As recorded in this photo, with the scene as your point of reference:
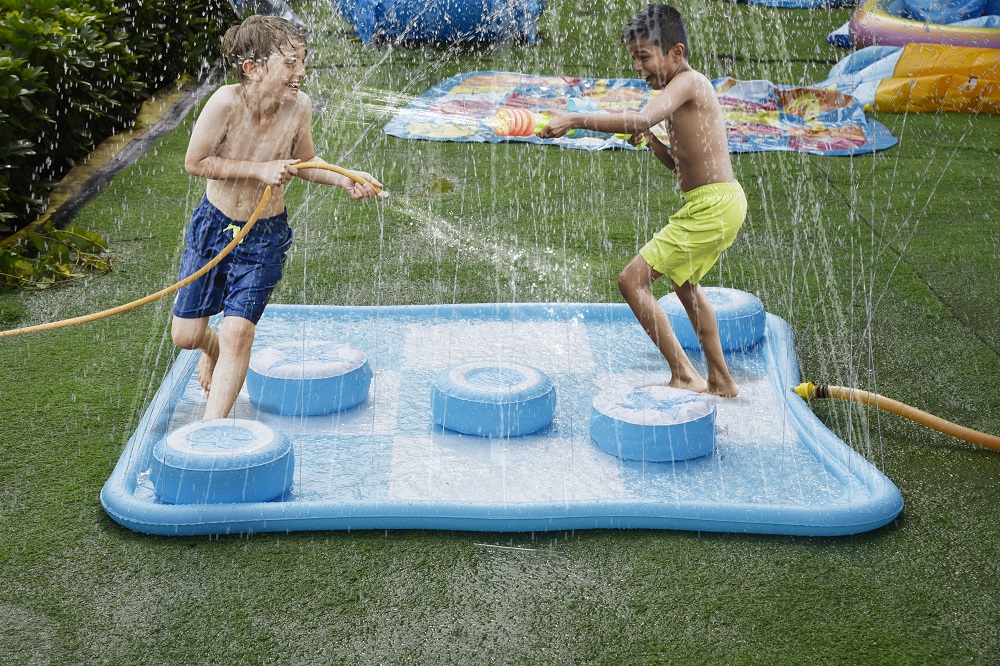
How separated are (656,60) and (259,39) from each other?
53.6 inches

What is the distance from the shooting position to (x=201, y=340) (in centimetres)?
400

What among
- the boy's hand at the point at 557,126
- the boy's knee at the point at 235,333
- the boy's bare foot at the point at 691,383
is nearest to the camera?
the boy's hand at the point at 557,126

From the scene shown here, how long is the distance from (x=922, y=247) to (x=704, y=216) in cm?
254

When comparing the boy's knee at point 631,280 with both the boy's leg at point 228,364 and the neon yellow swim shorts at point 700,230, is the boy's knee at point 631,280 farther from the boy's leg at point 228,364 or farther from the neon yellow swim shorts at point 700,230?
the boy's leg at point 228,364

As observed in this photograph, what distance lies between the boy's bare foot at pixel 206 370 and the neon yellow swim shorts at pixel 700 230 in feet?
5.54

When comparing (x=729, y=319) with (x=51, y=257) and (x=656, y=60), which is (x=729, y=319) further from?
(x=51, y=257)

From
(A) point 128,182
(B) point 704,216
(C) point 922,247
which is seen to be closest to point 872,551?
(B) point 704,216

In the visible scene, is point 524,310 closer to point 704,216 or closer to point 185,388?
point 704,216

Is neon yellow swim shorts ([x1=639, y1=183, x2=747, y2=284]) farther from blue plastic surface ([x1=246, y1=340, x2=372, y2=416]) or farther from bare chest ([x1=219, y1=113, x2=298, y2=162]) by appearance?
bare chest ([x1=219, y1=113, x2=298, y2=162])

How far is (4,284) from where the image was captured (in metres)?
5.39

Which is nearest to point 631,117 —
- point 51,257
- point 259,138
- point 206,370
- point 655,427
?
point 655,427

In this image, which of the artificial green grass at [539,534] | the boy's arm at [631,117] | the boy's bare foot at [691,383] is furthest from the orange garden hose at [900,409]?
the boy's arm at [631,117]

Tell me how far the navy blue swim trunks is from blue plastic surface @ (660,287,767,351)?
70.4 inches

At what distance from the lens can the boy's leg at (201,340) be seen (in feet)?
12.9
